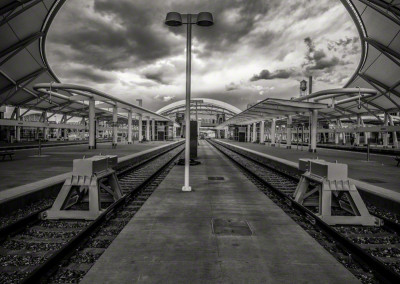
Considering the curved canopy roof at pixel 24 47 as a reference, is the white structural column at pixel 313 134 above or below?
below

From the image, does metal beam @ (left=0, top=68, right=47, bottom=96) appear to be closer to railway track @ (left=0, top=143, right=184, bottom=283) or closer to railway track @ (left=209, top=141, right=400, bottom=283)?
railway track @ (left=0, top=143, right=184, bottom=283)

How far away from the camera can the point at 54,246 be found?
472cm

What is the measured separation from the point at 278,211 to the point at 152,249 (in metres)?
3.62

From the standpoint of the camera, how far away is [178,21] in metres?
8.44

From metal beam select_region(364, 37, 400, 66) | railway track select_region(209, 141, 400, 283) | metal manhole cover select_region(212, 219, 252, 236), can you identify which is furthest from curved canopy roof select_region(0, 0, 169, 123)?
metal beam select_region(364, 37, 400, 66)

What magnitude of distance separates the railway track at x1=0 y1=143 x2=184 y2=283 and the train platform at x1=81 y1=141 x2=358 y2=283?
0.36m

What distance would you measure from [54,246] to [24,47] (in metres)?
30.1

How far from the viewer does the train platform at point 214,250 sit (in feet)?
11.4

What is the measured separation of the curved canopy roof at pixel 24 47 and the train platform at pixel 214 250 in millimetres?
17097

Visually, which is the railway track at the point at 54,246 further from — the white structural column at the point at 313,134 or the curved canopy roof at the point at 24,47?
the white structural column at the point at 313,134

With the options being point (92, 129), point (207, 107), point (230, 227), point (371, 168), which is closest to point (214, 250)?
point (230, 227)

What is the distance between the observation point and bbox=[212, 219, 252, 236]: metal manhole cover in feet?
16.6

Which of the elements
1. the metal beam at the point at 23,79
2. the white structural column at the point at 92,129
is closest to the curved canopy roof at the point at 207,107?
the metal beam at the point at 23,79

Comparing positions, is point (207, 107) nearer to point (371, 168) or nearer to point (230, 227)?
point (371, 168)
